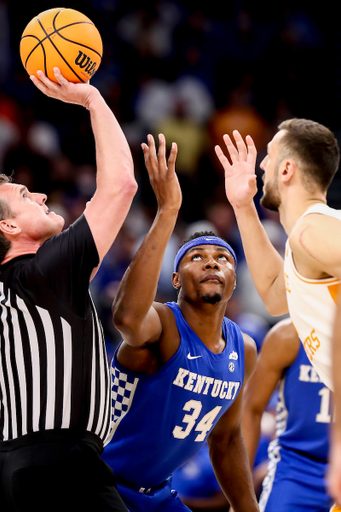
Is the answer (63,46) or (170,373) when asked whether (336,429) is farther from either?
(63,46)

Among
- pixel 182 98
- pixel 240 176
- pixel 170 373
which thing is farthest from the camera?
pixel 182 98

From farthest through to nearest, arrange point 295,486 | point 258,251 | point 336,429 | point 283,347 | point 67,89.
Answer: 1. point 283,347
2. point 295,486
3. point 258,251
4. point 67,89
5. point 336,429

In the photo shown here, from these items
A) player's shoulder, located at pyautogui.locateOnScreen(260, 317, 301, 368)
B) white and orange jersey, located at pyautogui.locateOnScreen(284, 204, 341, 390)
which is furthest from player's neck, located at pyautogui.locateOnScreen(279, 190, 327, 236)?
player's shoulder, located at pyautogui.locateOnScreen(260, 317, 301, 368)

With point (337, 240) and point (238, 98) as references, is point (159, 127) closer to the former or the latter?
point (238, 98)

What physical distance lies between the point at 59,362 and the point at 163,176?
1.35 meters

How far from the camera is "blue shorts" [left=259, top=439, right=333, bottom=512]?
15.1ft

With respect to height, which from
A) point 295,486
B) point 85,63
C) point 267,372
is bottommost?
point 295,486

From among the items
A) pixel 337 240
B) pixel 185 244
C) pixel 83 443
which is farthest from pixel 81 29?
pixel 83 443

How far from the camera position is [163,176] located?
3.80 meters

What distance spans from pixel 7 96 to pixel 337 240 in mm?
8659

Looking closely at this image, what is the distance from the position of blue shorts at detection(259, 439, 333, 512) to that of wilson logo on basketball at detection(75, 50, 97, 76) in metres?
3.22

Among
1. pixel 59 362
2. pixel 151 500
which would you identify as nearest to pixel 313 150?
pixel 59 362

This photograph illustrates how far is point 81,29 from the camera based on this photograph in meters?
3.80

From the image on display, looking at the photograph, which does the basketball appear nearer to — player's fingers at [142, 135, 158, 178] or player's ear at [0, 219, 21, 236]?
player's fingers at [142, 135, 158, 178]
